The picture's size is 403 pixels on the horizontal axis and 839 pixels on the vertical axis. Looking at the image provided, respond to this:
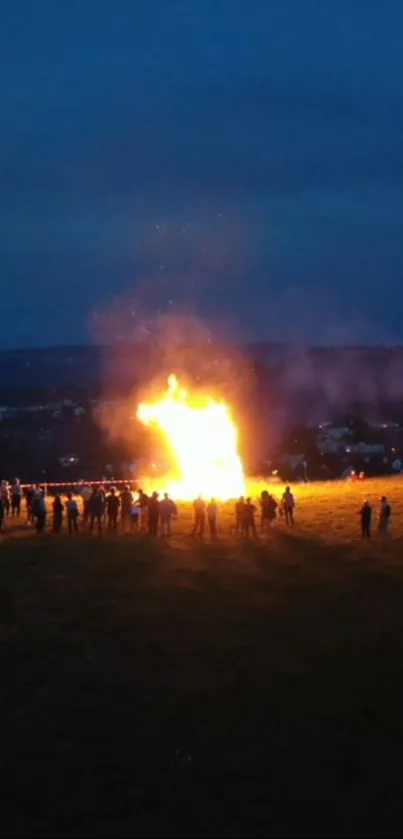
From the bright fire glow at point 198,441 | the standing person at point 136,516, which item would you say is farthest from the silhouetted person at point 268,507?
the bright fire glow at point 198,441

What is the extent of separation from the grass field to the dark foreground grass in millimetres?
36

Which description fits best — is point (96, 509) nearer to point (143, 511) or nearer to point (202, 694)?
point (143, 511)

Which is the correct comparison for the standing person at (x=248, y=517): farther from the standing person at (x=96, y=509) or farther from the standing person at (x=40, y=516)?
the standing person at (x=40, y=516)

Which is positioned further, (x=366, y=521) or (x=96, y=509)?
(x=96, y=509)

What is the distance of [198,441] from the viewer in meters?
50.2

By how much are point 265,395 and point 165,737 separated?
333ft

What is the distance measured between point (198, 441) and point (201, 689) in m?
30.9

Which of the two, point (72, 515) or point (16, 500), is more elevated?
point (16, 500)

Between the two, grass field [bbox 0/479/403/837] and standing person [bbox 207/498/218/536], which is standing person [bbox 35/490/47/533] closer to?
grass field [bbox 0/479/403/837]

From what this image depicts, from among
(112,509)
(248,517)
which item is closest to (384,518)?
(248,517)

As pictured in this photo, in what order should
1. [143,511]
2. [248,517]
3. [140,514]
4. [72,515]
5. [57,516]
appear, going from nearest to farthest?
1. [248,517]
2. [57,516]
3. [72,515]
4. [143,511]
5. [140,514]

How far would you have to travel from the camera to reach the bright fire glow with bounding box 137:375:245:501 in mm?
47250

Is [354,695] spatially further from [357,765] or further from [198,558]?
[198,558]

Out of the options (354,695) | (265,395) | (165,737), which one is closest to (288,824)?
(165,737)
